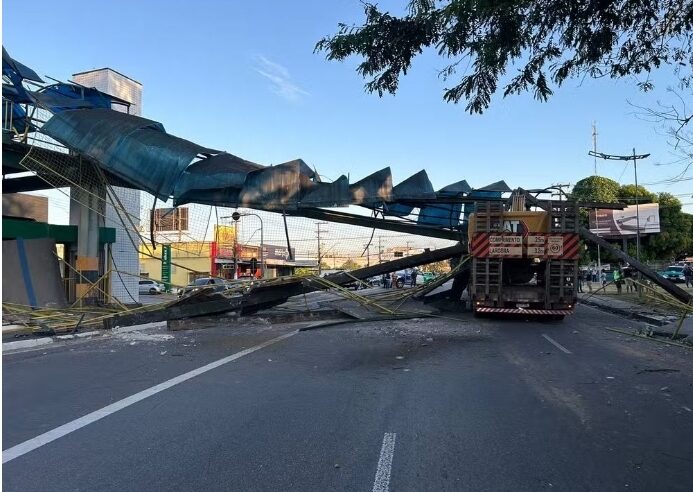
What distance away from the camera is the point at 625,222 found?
43469mm

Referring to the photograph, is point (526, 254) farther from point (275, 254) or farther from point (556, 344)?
point (275, 254)

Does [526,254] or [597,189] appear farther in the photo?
[597,189]

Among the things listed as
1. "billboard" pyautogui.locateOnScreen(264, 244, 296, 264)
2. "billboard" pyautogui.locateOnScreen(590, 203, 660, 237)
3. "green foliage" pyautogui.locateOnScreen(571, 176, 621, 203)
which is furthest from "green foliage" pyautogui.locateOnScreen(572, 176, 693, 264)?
"billboard" pyautogui.locateOnScreen(264, 244, 296, 264)

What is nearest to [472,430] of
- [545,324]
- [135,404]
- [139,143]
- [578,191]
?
[135,404]

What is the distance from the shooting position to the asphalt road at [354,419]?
4562 mm

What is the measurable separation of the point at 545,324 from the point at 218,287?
9.22 metres

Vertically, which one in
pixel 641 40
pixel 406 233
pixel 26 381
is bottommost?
pixel 26 381

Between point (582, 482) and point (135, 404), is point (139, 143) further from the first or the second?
point (582, 482)

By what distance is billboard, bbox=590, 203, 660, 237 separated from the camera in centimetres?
4238

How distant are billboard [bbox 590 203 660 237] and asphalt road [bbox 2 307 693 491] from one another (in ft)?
116

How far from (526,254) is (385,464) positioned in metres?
12.4

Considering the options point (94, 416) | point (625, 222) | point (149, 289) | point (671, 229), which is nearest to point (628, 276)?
point (625, 222)

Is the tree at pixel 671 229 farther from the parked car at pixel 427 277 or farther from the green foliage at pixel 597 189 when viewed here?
the parked car at pixel 427 277

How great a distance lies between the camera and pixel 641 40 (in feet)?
22.5
